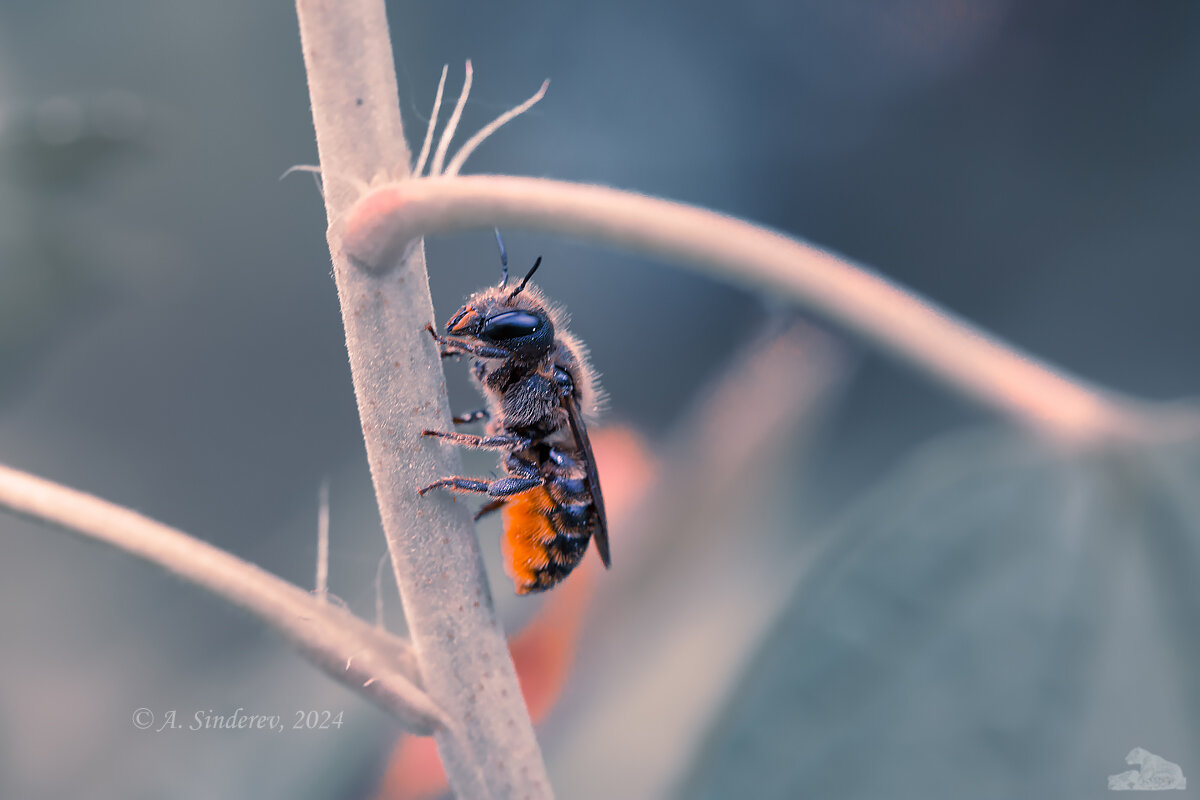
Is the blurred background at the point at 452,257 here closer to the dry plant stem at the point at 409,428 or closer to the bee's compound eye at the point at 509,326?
the bee's compound eye at the point at 509,326

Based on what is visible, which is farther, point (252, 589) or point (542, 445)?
point (542, 445)

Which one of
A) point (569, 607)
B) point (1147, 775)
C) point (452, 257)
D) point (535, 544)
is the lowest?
point (1147, 775)

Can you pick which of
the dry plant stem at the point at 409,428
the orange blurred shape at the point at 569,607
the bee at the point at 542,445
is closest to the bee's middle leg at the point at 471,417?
the bee at the point at 542,445

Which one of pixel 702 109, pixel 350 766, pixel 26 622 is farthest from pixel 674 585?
pixel 26 622

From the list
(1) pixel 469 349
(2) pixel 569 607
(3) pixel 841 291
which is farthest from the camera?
(2) pixel 569 607

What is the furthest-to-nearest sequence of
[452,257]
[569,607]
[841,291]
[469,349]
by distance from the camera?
[569,607], [452,257], [469,349], [841,291]

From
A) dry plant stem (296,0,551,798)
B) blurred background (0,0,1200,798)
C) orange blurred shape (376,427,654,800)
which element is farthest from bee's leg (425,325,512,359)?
orange blurred shape (376,427,654,800)

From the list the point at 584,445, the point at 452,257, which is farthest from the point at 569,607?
the point at 584,445

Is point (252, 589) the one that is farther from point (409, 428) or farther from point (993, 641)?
point (993, 641)

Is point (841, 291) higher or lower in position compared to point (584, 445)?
lower
